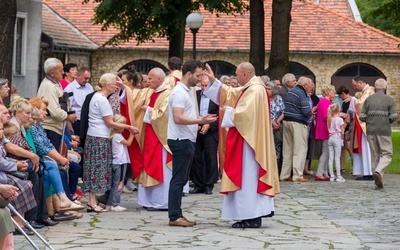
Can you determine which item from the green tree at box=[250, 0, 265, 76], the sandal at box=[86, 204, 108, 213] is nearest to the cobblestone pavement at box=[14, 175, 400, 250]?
the sandal at box=[86, 204, 108, 213]

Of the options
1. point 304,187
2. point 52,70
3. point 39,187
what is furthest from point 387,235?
point 304,187

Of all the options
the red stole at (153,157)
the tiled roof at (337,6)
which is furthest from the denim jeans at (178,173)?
the tiled roof at (337,6)

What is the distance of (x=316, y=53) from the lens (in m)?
49.6

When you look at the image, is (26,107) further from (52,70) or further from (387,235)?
(387,235)

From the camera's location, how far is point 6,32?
57.2 ft

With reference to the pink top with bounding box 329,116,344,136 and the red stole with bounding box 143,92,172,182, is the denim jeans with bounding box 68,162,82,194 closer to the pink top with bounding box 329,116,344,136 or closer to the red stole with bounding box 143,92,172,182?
the red stole with bounding box 143,92,172,182

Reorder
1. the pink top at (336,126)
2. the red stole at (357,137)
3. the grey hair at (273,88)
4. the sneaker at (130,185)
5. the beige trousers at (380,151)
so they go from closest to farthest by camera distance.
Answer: the sneaker at (130,185), the beige trousers at (380,151), the grey hair at (273,88), the pink top at (336,126), the red stole at (357,137)

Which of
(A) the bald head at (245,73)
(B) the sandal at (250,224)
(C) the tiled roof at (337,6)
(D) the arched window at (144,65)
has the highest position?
(C) the tiled roof at (337,6)

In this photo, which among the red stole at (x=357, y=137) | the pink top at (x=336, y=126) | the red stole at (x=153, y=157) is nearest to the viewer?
the red stole at (x=153, y=157)

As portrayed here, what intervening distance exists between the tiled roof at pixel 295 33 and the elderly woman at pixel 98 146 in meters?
33.7

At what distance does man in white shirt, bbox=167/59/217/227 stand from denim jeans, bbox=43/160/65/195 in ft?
4.38

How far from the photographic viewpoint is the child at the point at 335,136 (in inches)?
836

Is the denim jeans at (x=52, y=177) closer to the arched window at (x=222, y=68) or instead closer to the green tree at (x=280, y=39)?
the green tree at (x=280, y=39)

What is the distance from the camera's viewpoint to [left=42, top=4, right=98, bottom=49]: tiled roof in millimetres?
42375
